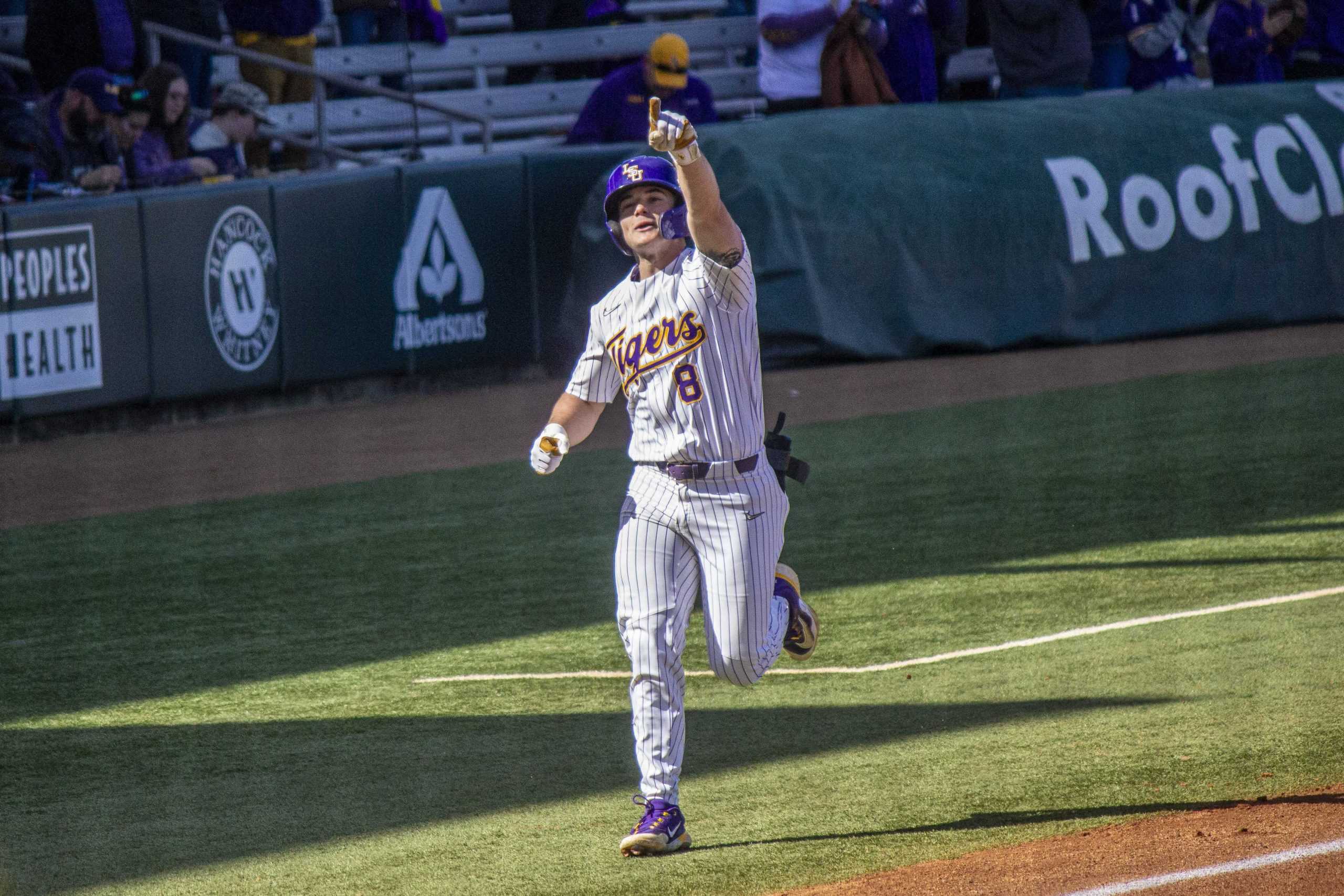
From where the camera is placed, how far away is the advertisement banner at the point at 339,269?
45.9ft

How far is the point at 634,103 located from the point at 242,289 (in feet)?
12.6

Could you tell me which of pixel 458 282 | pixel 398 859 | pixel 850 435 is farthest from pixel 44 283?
pixel 398 859

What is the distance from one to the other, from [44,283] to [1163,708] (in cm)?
855

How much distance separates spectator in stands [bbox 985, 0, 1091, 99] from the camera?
17.6m

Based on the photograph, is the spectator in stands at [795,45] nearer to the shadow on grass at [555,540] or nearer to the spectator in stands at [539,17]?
the spectator in stands at [539,17]

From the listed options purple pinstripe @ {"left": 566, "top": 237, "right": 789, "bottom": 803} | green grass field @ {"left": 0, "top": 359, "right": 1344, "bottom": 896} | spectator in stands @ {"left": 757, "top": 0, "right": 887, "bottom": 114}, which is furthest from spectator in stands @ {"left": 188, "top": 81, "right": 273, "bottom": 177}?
purple pinstripe @ {"left": 566, "top": 237, "right": 789, "bottom": 803}

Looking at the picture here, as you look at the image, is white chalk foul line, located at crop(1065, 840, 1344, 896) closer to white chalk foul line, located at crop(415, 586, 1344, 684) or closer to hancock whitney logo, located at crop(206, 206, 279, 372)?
white chalk foul line, located at crop(415, 586, 1344, 684)

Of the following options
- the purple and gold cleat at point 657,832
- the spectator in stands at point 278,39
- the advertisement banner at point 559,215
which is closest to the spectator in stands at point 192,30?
the spectator in stands at point 278,39

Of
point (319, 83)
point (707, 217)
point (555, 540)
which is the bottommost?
point (555, 540)

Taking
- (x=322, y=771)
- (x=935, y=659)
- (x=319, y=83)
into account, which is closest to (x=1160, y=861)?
(x=935, y=659)

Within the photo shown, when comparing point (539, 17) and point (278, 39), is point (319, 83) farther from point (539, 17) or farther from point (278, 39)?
point (539, 17)

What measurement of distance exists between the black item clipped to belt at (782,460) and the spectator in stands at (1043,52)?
42.0ft

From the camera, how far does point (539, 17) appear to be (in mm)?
18406

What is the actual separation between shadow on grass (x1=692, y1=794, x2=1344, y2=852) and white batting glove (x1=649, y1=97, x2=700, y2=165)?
1767 mm
